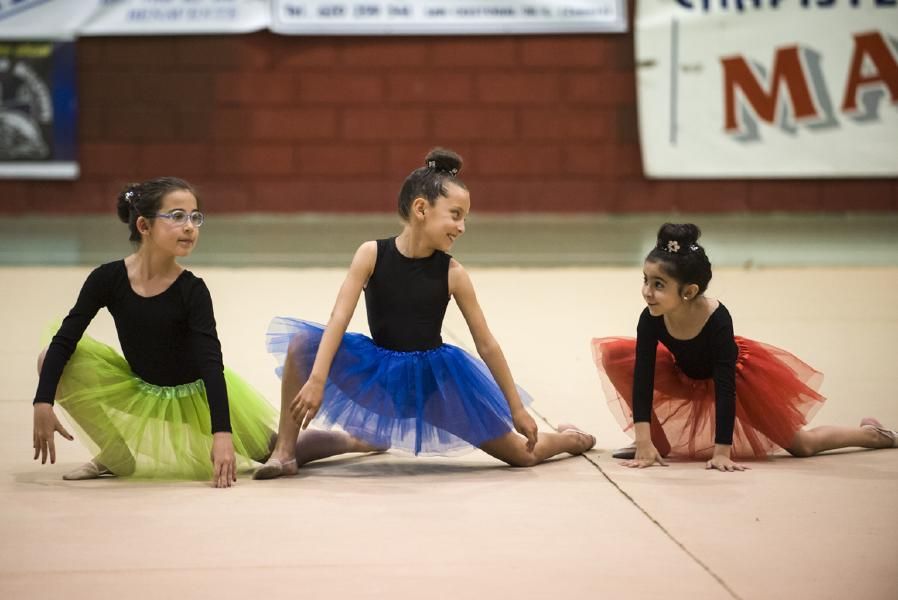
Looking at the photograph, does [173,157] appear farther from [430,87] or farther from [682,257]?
[682,257]

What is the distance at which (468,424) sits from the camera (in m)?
3.39

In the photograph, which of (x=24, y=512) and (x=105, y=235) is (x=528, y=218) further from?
(x=24, y=512)

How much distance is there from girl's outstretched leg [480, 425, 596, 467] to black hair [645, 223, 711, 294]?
0.57 metres

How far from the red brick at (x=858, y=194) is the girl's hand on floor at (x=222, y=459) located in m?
8.67

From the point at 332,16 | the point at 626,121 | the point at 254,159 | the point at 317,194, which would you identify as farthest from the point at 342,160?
the point at 626,121

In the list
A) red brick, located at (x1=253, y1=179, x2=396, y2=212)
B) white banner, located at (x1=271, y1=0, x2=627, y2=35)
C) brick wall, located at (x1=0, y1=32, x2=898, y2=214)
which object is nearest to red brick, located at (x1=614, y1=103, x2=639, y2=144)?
brick wall, located at (x1=0, y1=32, x2=898, y2=214)

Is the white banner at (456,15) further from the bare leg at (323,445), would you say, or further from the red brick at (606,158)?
the bare leg at (323,445)

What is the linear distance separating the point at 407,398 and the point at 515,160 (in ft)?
25.2

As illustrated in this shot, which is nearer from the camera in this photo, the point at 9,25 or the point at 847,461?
the point at 847,461

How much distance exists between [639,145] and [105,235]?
4614 mm

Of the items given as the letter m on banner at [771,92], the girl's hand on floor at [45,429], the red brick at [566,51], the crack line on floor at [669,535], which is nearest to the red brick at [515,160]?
the red brick at [566,51]

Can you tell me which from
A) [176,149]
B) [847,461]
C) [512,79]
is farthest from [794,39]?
[847,461]

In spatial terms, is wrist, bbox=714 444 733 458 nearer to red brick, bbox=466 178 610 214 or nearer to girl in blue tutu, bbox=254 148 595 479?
girl in blue tutu, bbox=254 148 595 479

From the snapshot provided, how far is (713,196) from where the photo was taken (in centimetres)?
1088
